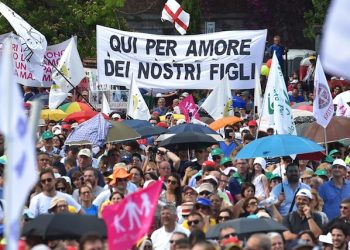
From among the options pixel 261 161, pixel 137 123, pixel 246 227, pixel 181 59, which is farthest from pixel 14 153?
pixel 181 59

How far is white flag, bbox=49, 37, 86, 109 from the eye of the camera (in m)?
26.1

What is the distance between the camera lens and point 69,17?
1384 inches

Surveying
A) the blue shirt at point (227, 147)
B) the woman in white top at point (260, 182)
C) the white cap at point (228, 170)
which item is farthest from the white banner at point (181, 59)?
the woman in white top at point (260, 182)

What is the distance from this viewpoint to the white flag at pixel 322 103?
20.6 metres

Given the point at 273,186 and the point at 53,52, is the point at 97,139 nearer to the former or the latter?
the point at 273,186

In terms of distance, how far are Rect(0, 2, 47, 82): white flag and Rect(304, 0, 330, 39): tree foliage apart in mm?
13165

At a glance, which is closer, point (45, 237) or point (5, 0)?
point (45, 237)

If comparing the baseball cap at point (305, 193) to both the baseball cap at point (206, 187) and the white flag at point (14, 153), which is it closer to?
the baseball cap at point (206, 187)

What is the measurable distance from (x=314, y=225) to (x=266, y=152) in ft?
8.40

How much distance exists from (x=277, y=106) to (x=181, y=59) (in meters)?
4.44

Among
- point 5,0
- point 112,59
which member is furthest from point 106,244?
point 5,0

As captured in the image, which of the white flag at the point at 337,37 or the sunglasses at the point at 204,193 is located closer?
the white flag at the point at 337,37

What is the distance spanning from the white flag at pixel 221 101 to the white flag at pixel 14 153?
48.5 feet

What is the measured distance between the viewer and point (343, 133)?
21.6 meters
